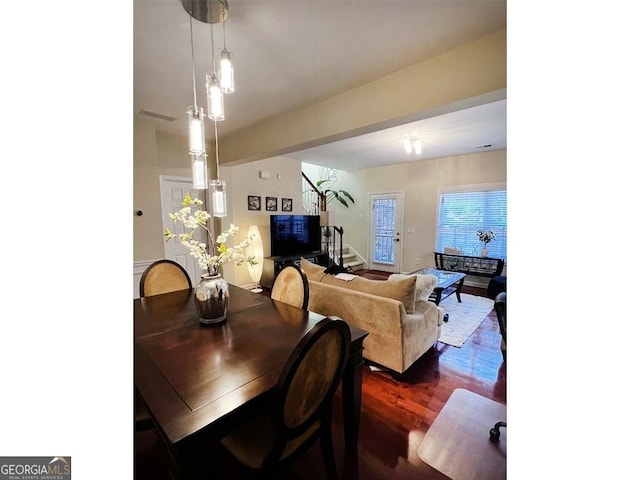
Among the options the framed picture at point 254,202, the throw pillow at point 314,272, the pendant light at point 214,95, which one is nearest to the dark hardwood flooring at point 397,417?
the throw pillow at point 314,272

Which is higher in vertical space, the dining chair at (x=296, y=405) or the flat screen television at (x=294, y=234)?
the flat screen television at (x=294, y=234)

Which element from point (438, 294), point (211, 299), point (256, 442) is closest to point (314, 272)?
point (211, 299)

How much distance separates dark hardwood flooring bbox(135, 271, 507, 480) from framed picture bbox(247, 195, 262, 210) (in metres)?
3.49

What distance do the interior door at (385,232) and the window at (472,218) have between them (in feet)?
3.14

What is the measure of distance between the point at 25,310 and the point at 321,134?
263 cm

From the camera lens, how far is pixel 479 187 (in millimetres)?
A: 5023

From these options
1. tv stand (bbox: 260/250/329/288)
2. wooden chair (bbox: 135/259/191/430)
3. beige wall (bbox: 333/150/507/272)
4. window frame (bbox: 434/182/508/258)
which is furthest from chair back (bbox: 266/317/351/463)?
beige wall (bbox: 333/150/507/272)

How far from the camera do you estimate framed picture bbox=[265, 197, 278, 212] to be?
5105 millimetres

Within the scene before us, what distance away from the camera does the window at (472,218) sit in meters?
4.90

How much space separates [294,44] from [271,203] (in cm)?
351

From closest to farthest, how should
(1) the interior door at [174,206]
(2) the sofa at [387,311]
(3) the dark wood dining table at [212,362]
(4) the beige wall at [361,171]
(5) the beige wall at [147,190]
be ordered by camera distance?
(3) the dark wood dining table at [212,362] < (4) the beige wall at [361,171] < (2) the sofa at [387,311] < (5) the beige wall at [147,190] < (1) the interior door at [174,206]
